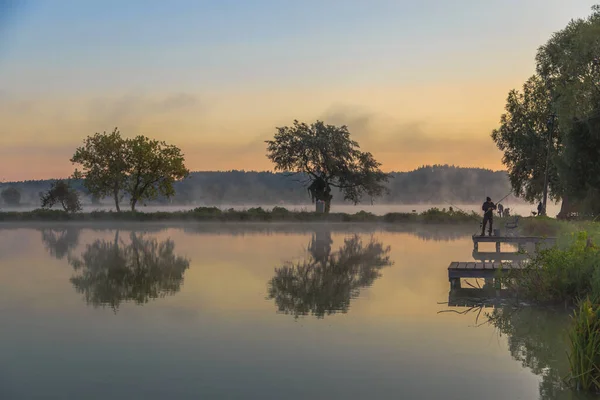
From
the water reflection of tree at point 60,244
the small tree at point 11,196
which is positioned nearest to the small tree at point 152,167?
the water reflection of tree at point 60,244

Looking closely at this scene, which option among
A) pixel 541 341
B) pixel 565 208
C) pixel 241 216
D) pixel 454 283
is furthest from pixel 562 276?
pixel 241 216

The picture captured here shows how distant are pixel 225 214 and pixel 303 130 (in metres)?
11.4

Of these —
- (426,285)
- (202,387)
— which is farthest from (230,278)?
(202,387)

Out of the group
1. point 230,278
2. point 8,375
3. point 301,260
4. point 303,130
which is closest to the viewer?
point 8,375

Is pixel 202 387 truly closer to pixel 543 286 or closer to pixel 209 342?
pixel 209 342

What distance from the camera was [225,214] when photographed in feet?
213

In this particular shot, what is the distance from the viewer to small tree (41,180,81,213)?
71.9 metres

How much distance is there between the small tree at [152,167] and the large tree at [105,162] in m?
0.83

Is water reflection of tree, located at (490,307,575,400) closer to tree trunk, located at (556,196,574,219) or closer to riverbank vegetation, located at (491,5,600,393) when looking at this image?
riverbank vegetation, located at (491,5,600,393)

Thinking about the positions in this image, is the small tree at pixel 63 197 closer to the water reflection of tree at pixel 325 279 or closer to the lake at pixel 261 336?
the water reflection of tree at pixel 325 279

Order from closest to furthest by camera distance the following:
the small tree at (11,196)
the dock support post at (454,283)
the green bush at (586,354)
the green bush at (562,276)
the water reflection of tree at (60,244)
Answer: the green bush at (586,354) < the green bush at (562,276) < the dock support post at (454,283) < the water reflection of tree at (60,244) < the small tree at (11,196)

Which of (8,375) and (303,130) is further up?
(303,130)

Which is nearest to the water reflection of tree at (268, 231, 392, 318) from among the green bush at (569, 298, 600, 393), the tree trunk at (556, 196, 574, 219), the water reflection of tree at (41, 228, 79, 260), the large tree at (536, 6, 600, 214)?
the green bush at (569, 298, 600, 393)

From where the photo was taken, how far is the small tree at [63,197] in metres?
71.9
